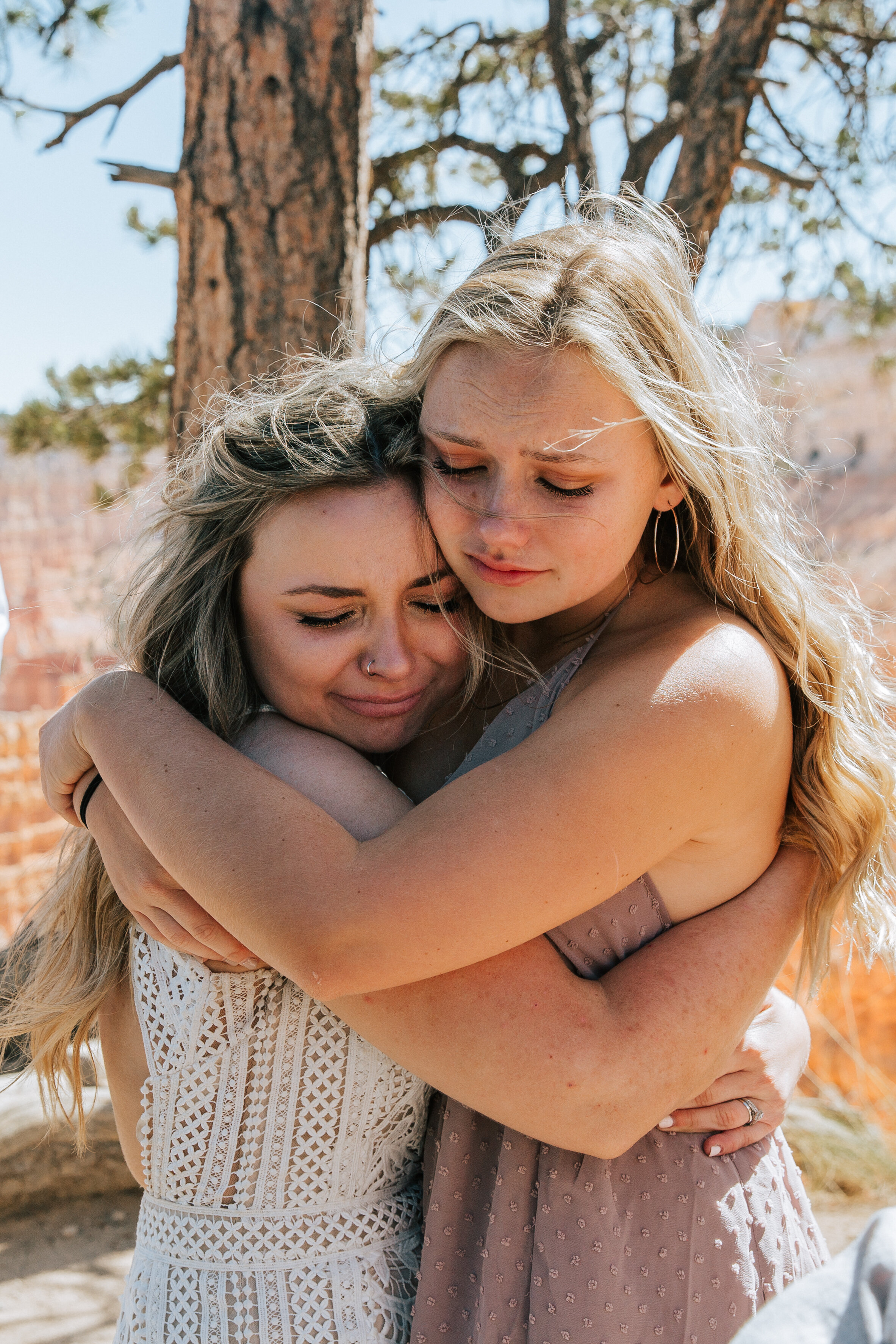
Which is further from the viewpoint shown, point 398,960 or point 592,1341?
point 592,1341

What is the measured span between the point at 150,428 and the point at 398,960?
369 centimetres

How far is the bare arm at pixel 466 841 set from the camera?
1158 millimetres

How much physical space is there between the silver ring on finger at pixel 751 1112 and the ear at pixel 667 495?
0.85 metres

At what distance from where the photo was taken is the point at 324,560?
4.98ft

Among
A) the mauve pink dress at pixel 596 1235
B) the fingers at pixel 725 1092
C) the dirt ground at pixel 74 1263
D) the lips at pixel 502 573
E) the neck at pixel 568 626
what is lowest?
the dirt ground at pixel 74 1263

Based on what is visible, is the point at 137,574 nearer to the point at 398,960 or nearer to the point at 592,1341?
the point at 398,960

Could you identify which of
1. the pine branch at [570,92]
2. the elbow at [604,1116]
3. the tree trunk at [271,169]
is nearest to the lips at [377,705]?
the elbow at [604,1116]

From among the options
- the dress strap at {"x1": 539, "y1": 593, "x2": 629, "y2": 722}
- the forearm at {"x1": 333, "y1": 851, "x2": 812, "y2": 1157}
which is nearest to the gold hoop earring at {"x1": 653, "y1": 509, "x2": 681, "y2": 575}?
the dress strap at {"x1": 539, "y1": 593, "x2": 629, "y2": 722}

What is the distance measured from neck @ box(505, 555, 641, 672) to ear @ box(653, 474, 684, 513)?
0.45 ft

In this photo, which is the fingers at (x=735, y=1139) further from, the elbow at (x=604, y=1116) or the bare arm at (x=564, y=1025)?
the elbow at (x=604, y=1116)

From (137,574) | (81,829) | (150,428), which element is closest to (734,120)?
(150,428)

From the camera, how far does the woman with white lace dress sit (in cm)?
136

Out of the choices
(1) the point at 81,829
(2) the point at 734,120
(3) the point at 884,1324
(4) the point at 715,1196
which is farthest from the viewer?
(2) the point at 734,120

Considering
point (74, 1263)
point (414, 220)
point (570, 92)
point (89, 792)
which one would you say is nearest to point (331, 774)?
point (89, 792)
